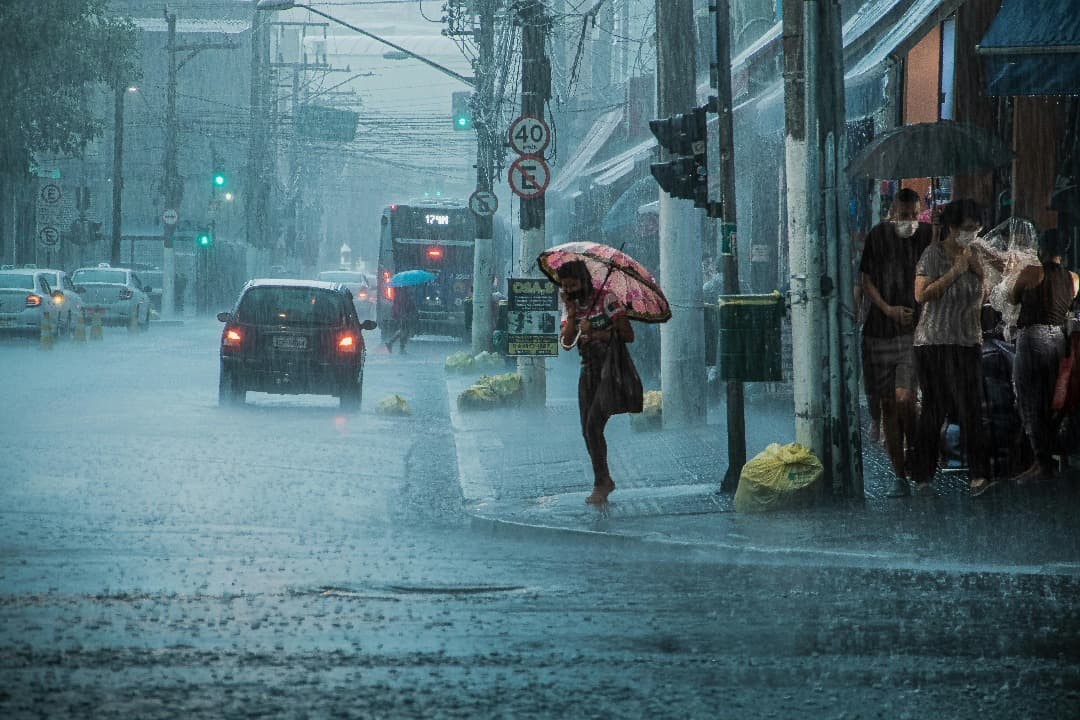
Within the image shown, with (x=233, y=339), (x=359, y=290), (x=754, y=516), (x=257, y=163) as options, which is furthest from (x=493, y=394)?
(x=257, y=163)

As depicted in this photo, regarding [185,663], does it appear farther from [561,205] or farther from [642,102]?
[561,205]

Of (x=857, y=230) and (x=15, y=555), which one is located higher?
(x=857, y=230)

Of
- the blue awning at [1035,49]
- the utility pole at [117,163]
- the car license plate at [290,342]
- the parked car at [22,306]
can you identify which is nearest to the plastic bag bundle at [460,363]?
the car license plate at [290,342]

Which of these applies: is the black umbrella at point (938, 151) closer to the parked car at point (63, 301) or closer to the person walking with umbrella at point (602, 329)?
the person walking with umbrella at point (602, 329)

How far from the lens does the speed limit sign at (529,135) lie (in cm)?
2056

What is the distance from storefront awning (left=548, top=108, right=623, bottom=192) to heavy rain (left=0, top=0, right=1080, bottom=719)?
1004 inches

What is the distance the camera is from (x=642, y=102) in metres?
47.2

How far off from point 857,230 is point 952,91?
2414mm

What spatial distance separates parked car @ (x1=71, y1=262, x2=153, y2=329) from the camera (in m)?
46.3

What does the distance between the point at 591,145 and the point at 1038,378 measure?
44.0m

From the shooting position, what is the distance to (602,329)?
12.4 m

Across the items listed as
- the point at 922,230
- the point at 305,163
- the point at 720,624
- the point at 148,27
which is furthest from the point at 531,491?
the point at 305,163

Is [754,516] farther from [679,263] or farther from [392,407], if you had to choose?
[392,407]

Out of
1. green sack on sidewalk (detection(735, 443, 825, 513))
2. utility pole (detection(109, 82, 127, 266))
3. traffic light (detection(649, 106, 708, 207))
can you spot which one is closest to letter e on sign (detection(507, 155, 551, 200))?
traffic light (detection(649, 106, 708, 207))
